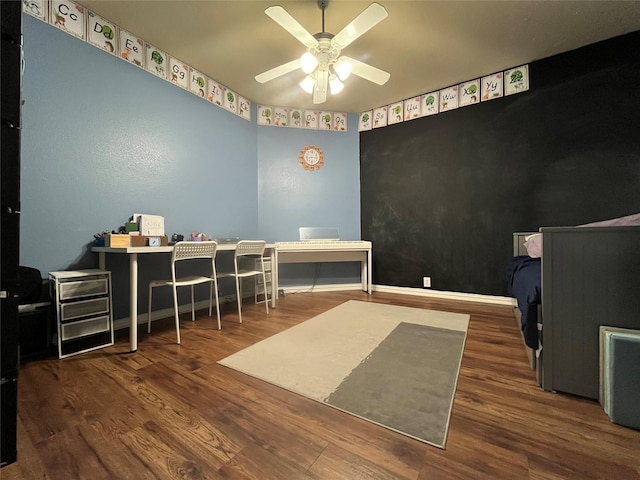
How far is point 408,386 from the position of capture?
123 cm

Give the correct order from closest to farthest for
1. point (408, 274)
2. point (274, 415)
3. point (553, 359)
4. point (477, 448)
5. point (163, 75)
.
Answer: point (477, 448), point (274, 415), point (553, 359), point (163, 75), point (408, 274)

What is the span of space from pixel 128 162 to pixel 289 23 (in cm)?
174

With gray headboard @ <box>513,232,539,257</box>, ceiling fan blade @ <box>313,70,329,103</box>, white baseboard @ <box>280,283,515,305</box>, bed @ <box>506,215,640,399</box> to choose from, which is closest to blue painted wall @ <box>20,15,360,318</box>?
white baseboard @ <box>280,283,515,305</box>

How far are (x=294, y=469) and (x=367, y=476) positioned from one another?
225 millimetres

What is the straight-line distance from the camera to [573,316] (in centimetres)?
111

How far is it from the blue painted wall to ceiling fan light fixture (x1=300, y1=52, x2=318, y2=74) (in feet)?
4.88

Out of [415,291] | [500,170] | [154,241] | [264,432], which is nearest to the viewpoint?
[264,432]

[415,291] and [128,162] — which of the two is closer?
[128,162]

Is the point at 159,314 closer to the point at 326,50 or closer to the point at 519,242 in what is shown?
the point at 326,50

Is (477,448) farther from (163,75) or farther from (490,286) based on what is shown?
(163,75)

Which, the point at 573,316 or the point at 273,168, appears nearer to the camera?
the point at 573,316

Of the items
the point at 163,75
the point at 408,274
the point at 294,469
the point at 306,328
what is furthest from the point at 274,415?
the point at 163,75

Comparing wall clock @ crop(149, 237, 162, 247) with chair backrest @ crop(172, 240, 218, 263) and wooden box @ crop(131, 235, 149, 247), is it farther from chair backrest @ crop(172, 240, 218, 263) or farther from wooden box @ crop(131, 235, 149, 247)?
chair backrest @ crop(172, 240, 218, 263)

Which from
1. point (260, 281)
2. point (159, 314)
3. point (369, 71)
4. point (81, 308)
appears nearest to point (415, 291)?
point (260, 281)
